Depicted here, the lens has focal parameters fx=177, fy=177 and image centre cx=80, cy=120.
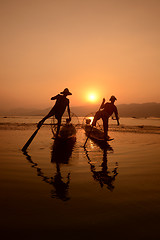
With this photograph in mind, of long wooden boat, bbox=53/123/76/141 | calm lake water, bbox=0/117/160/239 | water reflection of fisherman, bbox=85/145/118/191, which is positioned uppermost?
long wooden boat, bbox=53/123/76/141

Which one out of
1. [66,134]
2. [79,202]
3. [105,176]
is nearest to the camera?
[79,202]

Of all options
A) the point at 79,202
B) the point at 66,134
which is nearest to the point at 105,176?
the point at 79,202

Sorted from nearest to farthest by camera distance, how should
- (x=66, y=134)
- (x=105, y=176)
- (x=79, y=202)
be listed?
1. (x=79, y=202)
2. (x=105, y=176)
3. (x=66, y=134)

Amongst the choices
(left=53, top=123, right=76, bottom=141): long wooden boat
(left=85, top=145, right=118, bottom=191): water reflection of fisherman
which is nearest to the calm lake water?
(left=85, top=145, right=118, bottom=191): water reflection of fisherman

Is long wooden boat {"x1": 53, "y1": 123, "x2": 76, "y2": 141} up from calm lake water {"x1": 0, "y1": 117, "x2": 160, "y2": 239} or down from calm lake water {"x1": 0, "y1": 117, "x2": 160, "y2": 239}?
up

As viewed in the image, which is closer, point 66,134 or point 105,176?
point 105,176

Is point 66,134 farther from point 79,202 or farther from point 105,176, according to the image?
point 79,202

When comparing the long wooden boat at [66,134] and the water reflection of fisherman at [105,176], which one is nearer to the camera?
the water reflection of fisherman at [105,176]

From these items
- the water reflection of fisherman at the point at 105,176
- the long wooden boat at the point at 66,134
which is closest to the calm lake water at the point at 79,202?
the water reflection of fisherman at the point at 105,176

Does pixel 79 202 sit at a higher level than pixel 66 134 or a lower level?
lower

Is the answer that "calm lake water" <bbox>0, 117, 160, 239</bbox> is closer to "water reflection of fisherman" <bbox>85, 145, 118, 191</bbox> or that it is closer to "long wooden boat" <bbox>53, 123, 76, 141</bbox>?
"water reflection of fisherman" <bbox>85, 145, 118, 191</bbox>

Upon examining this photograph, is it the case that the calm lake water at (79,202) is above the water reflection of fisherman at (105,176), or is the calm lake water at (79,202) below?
above

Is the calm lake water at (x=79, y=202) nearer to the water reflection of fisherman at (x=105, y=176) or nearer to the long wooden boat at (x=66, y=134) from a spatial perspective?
the water reflection of fisherman at (x=105, y=176)

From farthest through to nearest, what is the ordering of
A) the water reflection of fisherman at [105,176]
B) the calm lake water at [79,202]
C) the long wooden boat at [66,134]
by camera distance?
1. the long wooden boat at [66,134]
2. the water reflection of fisherman at [105,176]
3. the calm lake water at [79,202]
